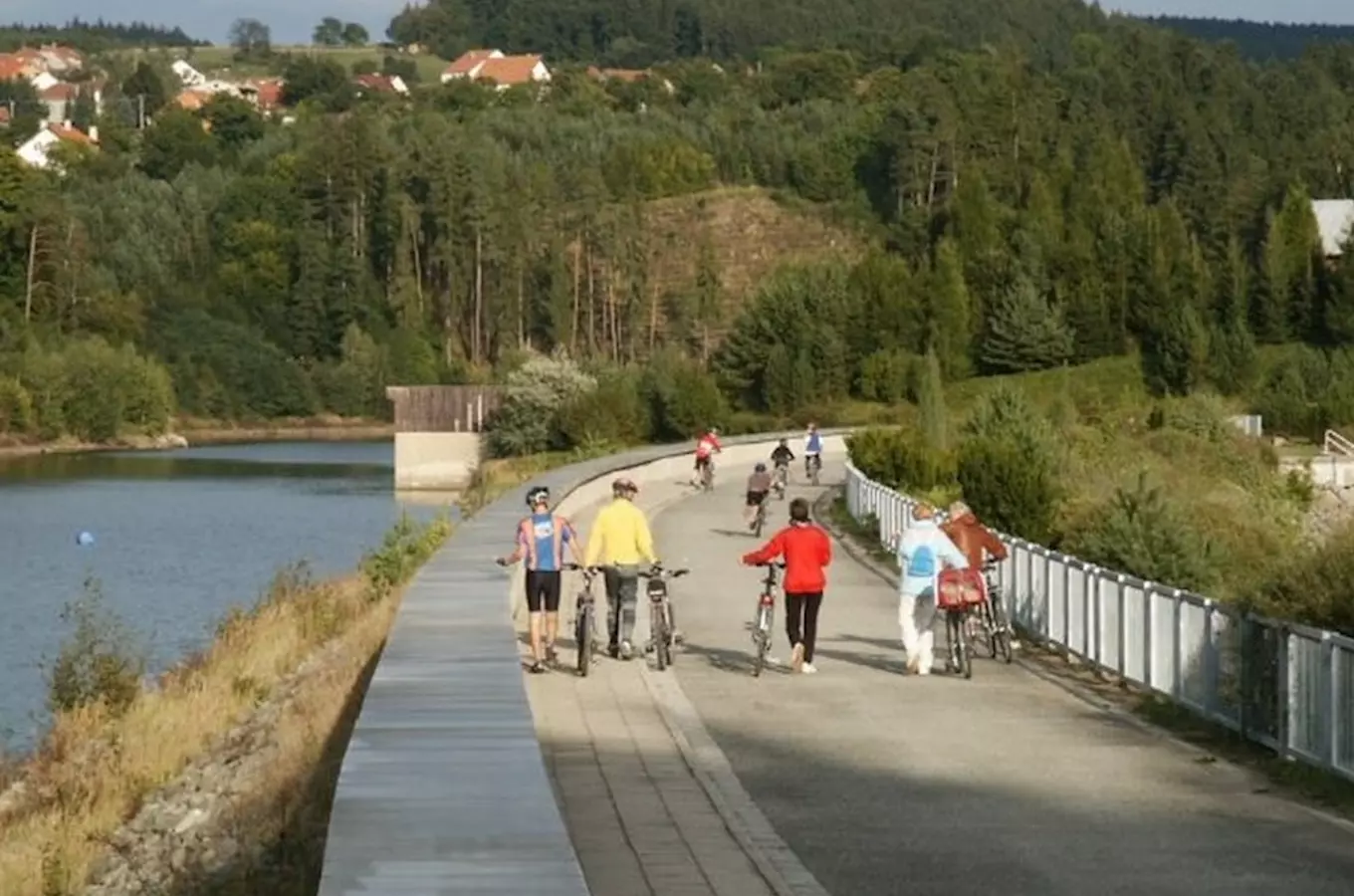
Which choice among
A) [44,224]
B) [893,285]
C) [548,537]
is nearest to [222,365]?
[44,224]

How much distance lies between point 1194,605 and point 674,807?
20.3 feet

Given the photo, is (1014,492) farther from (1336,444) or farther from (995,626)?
(1336,444)

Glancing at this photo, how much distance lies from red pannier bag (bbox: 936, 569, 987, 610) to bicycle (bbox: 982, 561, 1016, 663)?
4.82 ft

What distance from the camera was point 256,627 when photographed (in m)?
31.2

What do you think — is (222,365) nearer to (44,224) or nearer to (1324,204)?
(44,224)

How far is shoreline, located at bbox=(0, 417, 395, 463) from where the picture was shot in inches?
4496

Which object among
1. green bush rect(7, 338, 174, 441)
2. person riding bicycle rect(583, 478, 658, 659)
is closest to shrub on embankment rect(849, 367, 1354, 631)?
person riding bicycle rect(583, 478, 658, 659)

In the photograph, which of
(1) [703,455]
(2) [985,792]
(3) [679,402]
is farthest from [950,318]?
(2) [985,792]

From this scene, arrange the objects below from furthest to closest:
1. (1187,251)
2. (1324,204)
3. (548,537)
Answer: (1324,204), (1187,251), (548,537)

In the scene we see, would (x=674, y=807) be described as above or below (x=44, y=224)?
below

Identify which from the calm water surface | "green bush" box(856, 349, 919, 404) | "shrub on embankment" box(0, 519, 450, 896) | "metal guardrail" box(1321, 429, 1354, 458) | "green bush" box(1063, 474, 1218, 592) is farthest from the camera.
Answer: "green bush" box(856, 349, 919, 404)

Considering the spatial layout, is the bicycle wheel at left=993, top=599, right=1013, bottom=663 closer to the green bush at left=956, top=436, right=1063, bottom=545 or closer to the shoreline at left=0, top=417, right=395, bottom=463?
the green bush at left=956, top=436, right=1063, bottom=545

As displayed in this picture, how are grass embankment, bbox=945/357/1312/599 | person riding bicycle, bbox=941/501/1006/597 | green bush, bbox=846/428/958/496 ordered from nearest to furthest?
1. person riding bicycle, bbox=941/501/1006/597
2. grass embankment, bbox=945/357/1312/599
3. green bush, bbox=846/428/958/496

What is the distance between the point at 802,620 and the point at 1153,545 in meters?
5.66
